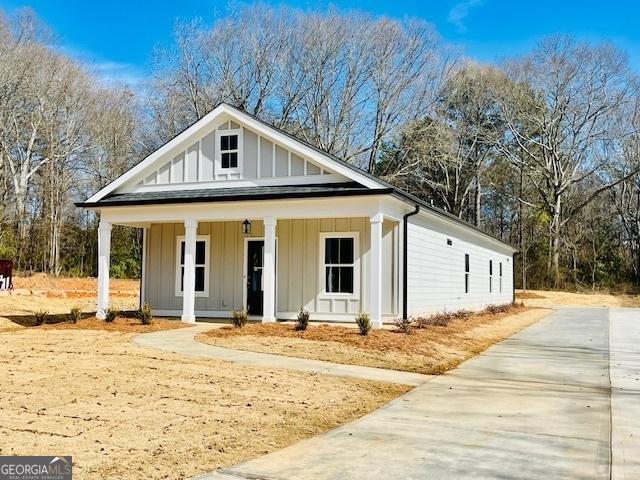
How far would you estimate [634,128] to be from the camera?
39.7 meters

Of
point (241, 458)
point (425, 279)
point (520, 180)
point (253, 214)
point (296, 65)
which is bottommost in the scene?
point (241, 458)

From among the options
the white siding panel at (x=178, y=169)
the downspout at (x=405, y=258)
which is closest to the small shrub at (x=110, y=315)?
the white siding panel at (x=178, y=169)

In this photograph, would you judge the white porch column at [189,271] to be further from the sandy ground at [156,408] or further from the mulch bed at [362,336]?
the sandy ground at [156,408]

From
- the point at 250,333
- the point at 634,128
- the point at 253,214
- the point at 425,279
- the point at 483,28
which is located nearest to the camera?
the point at 250,333

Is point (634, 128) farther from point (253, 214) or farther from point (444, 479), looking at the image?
point (444, 479)

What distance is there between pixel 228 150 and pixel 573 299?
87.0ft

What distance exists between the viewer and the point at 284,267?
16.1m

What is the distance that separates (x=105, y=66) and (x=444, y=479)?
1549 inches

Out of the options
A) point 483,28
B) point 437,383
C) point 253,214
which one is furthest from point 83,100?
point 437,383

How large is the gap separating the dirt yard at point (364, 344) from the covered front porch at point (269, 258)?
129cm

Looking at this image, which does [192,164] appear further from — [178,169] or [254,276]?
[254,276]

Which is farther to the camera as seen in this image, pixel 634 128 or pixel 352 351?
pixel 634 128

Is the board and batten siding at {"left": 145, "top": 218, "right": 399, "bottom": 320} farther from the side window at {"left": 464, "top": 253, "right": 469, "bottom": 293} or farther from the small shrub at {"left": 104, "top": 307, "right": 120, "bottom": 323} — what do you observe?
the side window at {"left": 464, "top": 253, "right": 469, "bottom": 293}

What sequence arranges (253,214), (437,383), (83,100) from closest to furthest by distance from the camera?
(437,383)
(253,214)
(83,100)
